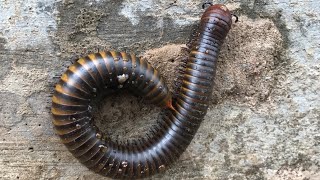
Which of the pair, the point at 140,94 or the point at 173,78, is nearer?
the point at 140,94

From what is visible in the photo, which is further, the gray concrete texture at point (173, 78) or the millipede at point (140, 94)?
the gray concrete texture at point (173, 78)

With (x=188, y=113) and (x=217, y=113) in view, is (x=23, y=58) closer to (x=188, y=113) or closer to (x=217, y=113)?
(x=188, y=113)

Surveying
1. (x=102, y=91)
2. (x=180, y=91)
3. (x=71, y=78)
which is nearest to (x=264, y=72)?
(x=180, y=91)

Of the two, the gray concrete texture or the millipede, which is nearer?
the millipede
